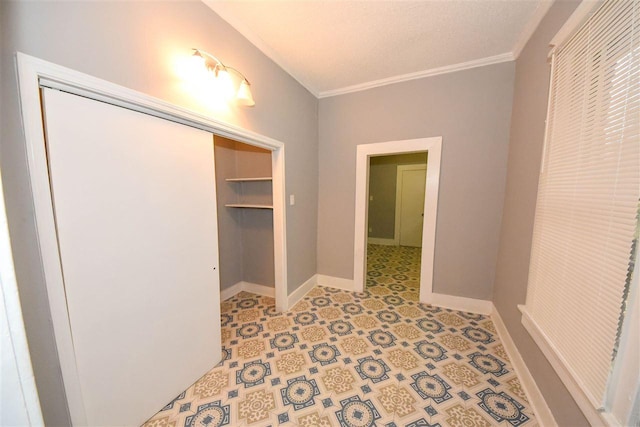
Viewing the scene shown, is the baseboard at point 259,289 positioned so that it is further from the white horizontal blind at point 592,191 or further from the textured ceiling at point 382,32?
the textured ceiling at point 382,32

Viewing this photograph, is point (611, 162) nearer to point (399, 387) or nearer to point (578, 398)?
point (578, 398)

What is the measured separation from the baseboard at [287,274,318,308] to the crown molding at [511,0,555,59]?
10.6ft

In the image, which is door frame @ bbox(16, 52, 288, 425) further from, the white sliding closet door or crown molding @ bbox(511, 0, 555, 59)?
crown molding @ bbox(511, 0, 555, 59)

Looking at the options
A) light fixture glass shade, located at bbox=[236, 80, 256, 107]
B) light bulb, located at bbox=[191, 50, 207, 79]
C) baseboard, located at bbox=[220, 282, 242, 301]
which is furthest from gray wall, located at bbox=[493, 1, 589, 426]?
baseboard, located at bbox=[220, 282, 242, 301]

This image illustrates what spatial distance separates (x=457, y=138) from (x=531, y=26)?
0.93 m

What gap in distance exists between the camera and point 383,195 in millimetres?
5645

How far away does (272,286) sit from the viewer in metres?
2.81

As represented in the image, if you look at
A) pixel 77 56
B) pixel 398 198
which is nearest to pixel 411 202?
pixel 398 198

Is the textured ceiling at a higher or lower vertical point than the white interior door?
higher

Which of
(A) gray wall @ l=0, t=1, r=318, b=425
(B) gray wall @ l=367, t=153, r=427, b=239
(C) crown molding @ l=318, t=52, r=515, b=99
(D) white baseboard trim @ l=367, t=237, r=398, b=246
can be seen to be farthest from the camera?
(D) white baseboard trim @ l=367, t=237, r=398, b=246

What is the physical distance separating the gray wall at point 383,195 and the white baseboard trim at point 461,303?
10.1ft

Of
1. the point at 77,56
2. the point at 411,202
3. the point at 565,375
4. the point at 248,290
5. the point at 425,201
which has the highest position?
the point at 77,56

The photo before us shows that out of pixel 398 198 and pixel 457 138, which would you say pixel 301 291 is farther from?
pixel 398 198

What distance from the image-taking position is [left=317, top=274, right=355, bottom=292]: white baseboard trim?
9.71 ft
